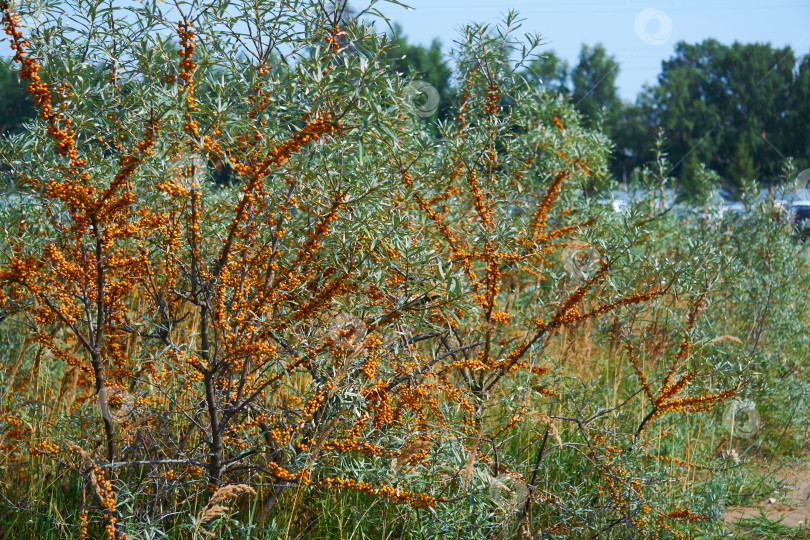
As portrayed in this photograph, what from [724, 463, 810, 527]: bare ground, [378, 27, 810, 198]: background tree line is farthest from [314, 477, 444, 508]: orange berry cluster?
[378, 27, 810, 198]: background tree line

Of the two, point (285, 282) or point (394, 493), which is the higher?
point (285, 282)

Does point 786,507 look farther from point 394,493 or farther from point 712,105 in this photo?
point 712,105

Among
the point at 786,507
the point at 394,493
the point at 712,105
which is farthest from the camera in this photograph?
the point at 712,105

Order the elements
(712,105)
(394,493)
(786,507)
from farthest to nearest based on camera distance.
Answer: (712,105) → (786,507) → (394,493)

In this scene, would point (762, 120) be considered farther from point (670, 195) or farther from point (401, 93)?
point (401, 93)

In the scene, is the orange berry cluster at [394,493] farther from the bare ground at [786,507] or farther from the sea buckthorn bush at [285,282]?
the bare ground at [786,507]

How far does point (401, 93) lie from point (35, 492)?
2268mm

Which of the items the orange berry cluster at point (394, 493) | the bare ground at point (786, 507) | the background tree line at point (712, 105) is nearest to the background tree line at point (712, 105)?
the background tree line at point (712, 105)

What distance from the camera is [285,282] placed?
2219 mm

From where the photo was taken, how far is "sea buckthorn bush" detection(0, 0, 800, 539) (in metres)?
1.98

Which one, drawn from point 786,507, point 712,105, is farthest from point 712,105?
point 786,507

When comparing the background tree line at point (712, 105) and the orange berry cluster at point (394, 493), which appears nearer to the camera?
the orange berry cluster at point (394, 493)

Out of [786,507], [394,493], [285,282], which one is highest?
[285,282]

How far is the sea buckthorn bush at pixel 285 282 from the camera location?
198 centimetres
